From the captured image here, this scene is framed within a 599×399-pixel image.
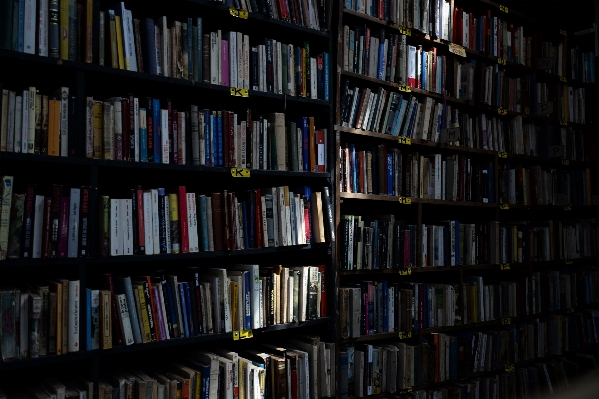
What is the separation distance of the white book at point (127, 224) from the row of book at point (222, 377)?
510 mm

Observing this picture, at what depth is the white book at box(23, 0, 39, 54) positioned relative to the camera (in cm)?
191

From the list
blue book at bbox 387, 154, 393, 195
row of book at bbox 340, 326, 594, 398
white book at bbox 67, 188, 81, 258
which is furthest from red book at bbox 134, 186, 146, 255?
blue book at bbox 387, 154, 393, 195

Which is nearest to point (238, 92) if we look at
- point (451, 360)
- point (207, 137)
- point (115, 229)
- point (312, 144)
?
point (207, 137)

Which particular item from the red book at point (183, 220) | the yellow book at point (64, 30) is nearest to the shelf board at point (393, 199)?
the red book at point (183, 220)

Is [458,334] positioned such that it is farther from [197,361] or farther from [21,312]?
[21,312]

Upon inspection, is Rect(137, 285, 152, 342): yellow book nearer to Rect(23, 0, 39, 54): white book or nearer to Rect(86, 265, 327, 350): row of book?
Rect(86, 265, 327, 350): row of book

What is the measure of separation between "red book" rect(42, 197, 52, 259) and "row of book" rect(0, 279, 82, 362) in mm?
123

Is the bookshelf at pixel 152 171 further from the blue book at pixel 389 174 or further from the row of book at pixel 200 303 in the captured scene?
the blue book at pixel 389 174

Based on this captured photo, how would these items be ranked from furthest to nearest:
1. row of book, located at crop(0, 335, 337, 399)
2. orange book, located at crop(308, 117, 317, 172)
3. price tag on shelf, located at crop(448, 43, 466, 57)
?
price tag on shelf, located at crop(448, 43, 466, 57) → orange book, located at crop(308, 117, 317, 172) → row of book, located at crop(0, 335, 337, 399)

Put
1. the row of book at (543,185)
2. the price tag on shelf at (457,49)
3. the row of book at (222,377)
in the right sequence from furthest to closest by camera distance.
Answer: the row of book at (543,185), the price tag on shelf at (457,49), the row of book at (222,377)

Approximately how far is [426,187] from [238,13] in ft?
4.78

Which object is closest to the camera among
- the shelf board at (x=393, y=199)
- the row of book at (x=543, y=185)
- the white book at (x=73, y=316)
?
the white book at (x=73, y=316)

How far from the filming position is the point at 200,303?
228 centimetres

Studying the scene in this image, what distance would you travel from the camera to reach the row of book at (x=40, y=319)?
1.83 meters
